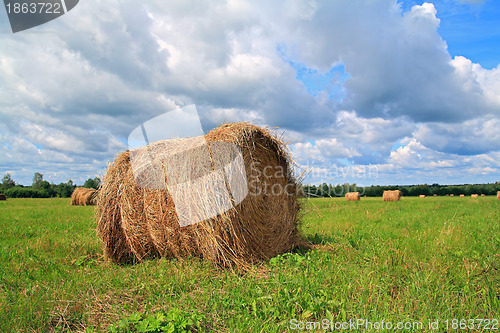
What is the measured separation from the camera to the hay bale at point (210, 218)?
5.22 m

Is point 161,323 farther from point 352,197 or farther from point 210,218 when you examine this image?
point 352,197

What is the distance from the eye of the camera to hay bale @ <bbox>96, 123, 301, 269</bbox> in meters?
5.22

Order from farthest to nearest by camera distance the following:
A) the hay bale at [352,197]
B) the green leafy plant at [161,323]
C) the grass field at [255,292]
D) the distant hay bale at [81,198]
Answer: the hay bale at [352,197] → the distant hay bale at [81,198] → the grass field at [255,292] → the green leafy plant at [161,323]

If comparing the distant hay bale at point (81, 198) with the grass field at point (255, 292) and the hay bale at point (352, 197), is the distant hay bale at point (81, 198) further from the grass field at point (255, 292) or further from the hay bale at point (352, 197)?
the hay bale at point (352, 197)

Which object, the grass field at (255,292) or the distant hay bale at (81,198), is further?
the distant hay bale at (81,198)

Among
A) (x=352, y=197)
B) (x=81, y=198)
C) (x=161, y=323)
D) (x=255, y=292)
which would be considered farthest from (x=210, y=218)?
(x=352, y=197)

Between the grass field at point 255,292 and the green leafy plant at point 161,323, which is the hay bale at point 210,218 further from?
the green leafy plant at point 161,323

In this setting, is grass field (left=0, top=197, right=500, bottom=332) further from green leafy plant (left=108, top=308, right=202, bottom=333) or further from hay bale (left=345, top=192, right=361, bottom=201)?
hay bale (left=345, top=192, right=361, bottom=201)

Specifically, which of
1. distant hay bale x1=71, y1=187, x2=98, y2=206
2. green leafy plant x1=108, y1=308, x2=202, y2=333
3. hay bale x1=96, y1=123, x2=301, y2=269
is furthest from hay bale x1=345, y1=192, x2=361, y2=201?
green leafy plant x1=108, y1=308, x2=202, y2=333

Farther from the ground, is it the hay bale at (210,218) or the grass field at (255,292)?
the hay bale at (210,218)

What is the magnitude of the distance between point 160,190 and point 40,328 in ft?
9.23

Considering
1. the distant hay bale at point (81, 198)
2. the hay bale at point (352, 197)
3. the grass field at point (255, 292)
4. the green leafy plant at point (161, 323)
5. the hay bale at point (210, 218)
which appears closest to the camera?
the green leafy plant at point (161, 323)

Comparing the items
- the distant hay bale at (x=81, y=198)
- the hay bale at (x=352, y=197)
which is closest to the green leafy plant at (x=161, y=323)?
the distant hay bale at (x=81, y=198)

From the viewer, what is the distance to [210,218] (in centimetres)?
510
